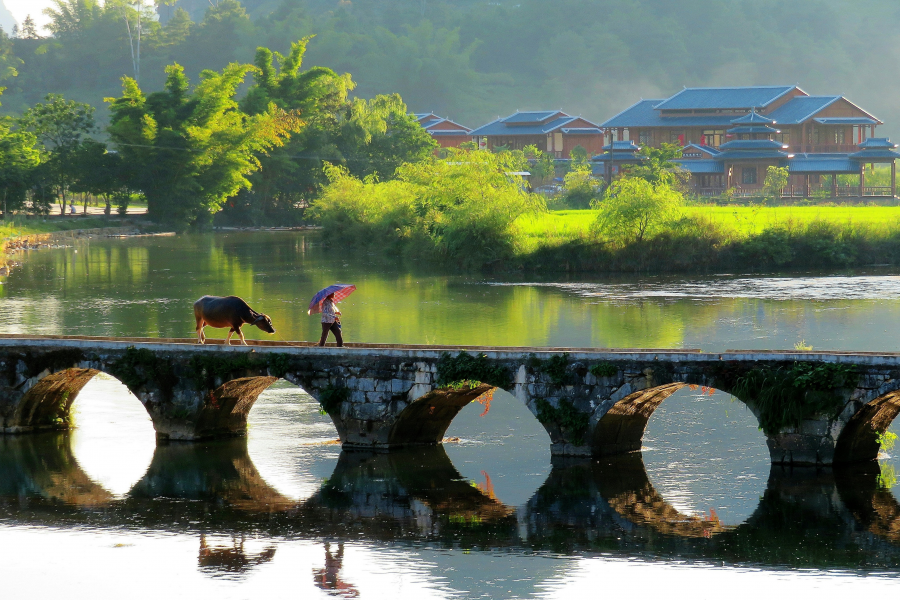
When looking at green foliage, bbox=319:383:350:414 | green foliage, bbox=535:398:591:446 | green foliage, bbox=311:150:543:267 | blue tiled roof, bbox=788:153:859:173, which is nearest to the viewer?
green foliage, bbox=535:398:591:446

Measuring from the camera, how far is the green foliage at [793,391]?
2034cm

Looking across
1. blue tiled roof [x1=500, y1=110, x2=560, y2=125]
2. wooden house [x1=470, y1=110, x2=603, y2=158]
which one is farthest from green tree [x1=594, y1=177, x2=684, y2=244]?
blue tiled roof [x1=500, y1=110, x2=560, y2=125]

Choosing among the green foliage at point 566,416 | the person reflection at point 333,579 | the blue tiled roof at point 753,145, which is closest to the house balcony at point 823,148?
the blue tiled roof at point 753,145

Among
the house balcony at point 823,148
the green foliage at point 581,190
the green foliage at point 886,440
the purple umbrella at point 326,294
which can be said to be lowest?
the green foliage at point 886,440

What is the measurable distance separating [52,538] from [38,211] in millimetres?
79528

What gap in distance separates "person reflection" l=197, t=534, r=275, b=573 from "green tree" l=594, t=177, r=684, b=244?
42.5 m

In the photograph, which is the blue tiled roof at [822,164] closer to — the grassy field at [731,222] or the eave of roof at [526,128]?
the grassy field at [731,222]

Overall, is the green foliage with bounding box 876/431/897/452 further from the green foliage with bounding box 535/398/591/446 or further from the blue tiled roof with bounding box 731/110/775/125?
the blue tiled roof with bounding box 731/110/775/125

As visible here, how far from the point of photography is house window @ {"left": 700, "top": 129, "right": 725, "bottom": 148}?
102m

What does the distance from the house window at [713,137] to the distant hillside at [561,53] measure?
183ft

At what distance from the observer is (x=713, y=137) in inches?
4050

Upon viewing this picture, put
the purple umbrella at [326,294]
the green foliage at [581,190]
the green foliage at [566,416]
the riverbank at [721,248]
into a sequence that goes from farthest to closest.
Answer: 1. the green foliage at [581,190]
2. the riverbank at [721,248]
3. the purple umbrella at [326,294]
4. the green foliage at [566,416]

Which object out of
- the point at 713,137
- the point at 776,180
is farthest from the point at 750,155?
the point at 713,137

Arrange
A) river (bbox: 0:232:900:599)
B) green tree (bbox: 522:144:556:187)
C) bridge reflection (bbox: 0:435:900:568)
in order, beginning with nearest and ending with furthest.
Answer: river (bbox: 0:232:900:599) → bridge reflection (bbox: 0:435:900:568) → green tree (bbox: 522:144:556:187)
